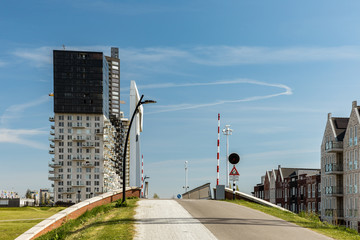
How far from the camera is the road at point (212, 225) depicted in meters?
14.3

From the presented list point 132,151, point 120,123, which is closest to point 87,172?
point 120,123

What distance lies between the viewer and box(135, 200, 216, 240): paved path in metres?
14.0

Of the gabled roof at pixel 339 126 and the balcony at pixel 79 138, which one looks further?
the balcony at pixel 79 138

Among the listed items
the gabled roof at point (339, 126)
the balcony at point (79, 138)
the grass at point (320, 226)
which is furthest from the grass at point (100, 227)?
the balcony at point (79, 138)

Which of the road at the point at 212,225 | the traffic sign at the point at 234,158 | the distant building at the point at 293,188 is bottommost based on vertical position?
the distant building at the point at 293,188

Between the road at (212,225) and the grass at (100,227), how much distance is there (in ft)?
1.25

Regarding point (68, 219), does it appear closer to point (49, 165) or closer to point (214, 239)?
point (214, 239)

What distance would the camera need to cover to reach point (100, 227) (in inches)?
631

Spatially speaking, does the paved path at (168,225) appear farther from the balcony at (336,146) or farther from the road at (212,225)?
the balcony at (336,146)

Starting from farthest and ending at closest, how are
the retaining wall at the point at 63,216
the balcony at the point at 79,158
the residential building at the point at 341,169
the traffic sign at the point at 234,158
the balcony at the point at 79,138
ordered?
1. the balcony at the point at 79,138
2. the balcony at the point at 79,158
3. the residential building at the point at 341,169
4. the traffic sign at the point at 234,158
5. the retaining wall at the point at 63,216

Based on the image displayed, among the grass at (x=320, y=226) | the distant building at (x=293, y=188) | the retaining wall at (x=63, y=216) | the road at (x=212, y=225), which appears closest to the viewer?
the road at (x=212, y=225)

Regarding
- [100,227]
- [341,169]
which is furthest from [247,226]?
[341,169]

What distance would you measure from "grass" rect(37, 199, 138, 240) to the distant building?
5551cm

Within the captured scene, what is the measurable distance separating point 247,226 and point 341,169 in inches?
2210
